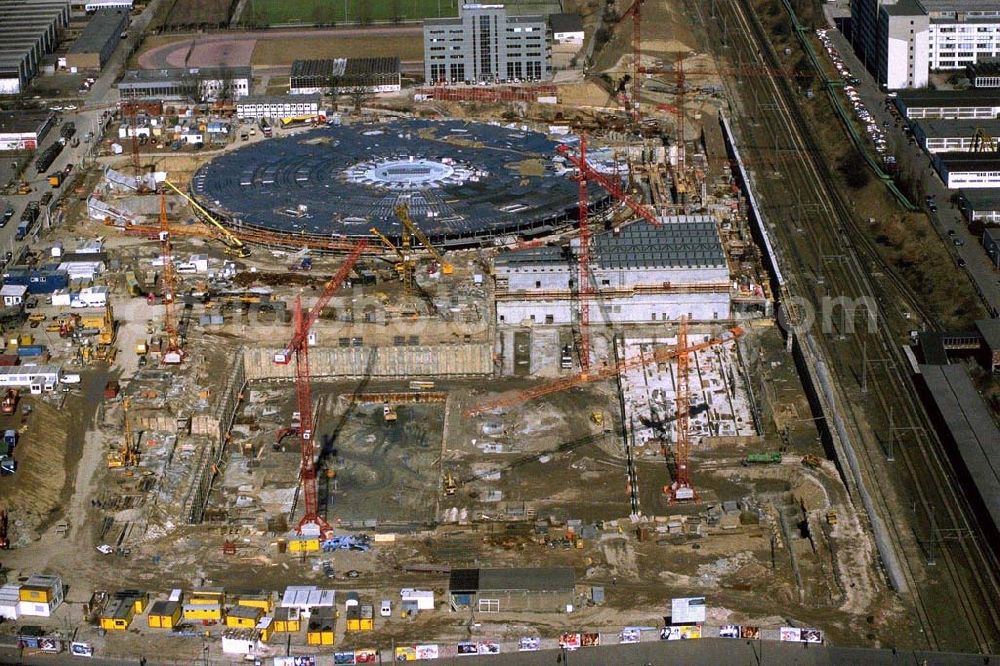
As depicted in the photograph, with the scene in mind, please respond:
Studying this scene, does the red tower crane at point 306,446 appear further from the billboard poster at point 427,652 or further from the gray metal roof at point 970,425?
the gray metal roof at point 970,425

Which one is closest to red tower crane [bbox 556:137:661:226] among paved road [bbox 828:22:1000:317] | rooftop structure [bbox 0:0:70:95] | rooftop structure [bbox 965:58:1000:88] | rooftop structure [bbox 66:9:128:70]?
paved road [bbox 828:22:1000:317]

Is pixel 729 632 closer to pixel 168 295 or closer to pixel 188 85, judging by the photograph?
pixel 168 295

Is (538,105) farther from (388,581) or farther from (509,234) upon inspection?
(388,581)

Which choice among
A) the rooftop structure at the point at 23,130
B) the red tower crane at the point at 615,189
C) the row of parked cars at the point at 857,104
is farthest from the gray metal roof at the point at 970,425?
the rooftop structure at the point at 23,130

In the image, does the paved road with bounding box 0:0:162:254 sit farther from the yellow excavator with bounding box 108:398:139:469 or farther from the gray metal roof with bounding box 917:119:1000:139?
the gray metal roof with bounding box 917:119:1000:139

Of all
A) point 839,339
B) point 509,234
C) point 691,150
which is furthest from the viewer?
point 691,150

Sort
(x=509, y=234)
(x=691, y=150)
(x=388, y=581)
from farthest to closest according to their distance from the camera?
(x=691, y=150) < (x=509, y=234) < (x=388, y=581)

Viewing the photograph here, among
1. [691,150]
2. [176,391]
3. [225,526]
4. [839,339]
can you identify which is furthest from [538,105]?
[225,526]
